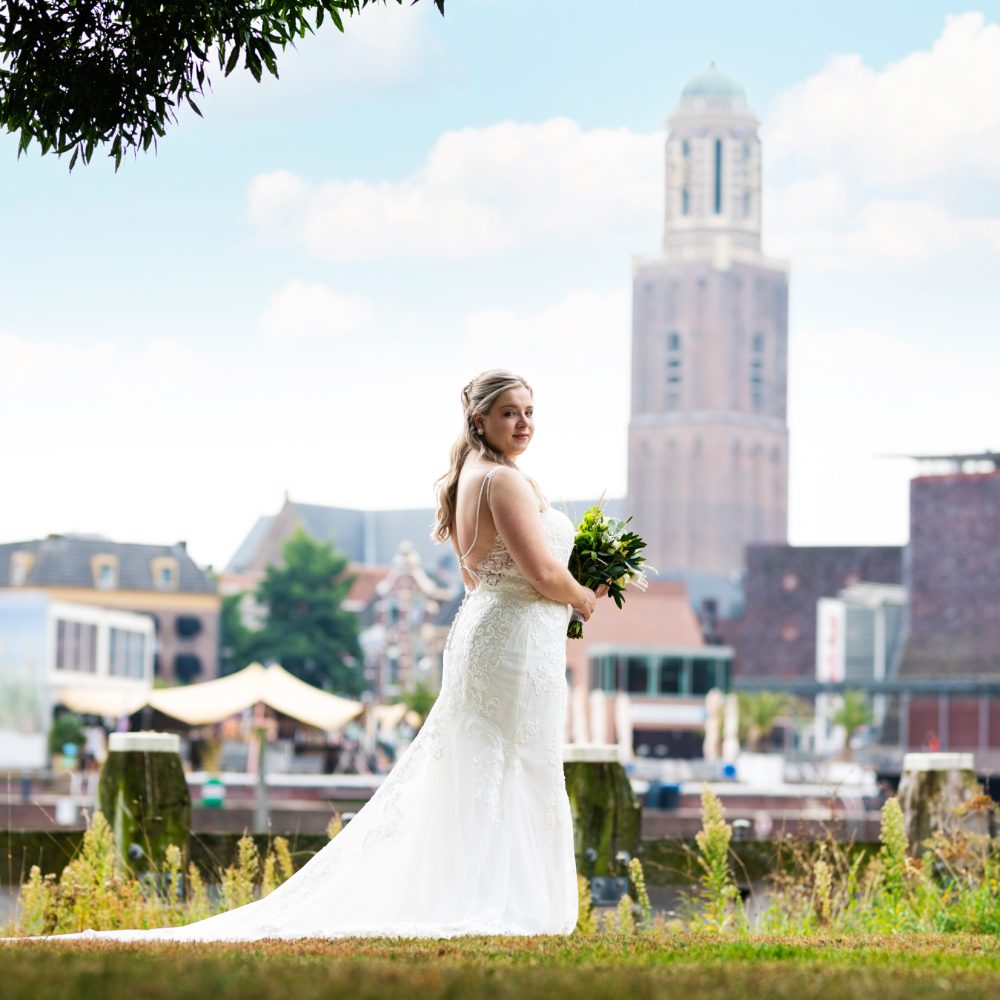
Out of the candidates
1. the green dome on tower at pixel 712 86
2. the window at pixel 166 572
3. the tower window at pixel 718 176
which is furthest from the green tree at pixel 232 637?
the green dome on tower at pixel 712 86

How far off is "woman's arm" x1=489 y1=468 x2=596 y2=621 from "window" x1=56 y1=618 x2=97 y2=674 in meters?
58.3

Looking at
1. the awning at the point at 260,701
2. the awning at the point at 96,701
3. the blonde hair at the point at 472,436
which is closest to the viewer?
the blonde hair at the point at 472,436

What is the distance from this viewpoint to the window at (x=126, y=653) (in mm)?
70250

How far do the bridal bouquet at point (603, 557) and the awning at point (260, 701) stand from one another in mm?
23607

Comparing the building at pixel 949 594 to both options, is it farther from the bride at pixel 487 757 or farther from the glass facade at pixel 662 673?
the bride at pixel 487 757

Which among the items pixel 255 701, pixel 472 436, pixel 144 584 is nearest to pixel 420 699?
pixel 144 584

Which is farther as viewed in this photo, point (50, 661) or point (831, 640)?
point (831, 640)

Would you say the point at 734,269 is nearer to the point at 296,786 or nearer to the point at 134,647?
the point at 134,647

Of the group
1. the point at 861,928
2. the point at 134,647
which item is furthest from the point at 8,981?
the point at 134,647

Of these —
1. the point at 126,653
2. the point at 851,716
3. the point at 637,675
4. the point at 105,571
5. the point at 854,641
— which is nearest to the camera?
the point at 126,653

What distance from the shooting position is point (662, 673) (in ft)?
273

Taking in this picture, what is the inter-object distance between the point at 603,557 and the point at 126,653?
67.0 meters

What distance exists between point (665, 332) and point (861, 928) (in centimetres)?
13828

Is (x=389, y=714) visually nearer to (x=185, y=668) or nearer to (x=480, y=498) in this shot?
(x=185, y=668)
